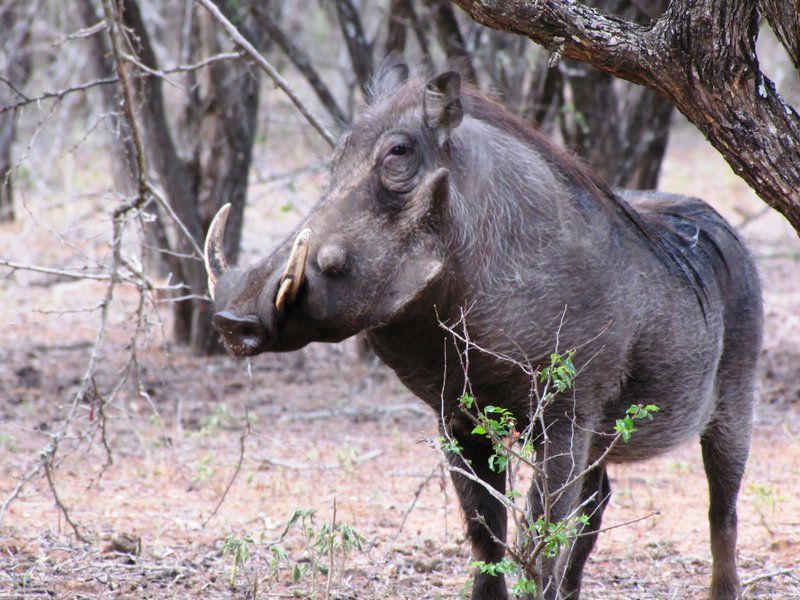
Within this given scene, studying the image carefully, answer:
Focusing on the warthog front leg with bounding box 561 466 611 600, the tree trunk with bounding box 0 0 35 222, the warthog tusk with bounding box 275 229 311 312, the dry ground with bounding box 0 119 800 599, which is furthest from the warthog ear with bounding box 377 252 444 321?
the tree trunk with bounding box 0 0 35 222

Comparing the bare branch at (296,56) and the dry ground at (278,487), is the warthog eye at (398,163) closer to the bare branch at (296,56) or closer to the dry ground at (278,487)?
the dry ground at (278,487)

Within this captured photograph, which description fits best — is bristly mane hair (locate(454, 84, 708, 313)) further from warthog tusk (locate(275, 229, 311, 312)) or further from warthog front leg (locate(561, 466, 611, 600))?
warthog tusk (locate(275, 229, 311, 312))

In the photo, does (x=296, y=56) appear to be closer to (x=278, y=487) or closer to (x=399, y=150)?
(x=278, y=487)

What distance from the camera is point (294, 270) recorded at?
2.71 meters

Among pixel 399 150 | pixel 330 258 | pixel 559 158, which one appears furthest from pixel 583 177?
pixel 330 258

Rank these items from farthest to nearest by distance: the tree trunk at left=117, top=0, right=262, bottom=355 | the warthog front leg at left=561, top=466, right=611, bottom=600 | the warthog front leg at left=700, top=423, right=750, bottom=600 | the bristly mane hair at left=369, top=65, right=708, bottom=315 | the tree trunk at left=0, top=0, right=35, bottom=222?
the tree trunk at left=0, top=0, right=35, bottom=222 → the tree trunk at left=117, top=0, right=262, bottom=355 → the warthog front leg at left=700, top=423, right=750, bottom=600 → the warthog front leg at left=561, top=466, right=611, bottom=600 → the bristly mane hair at left=369, top=65, right=708, bottom=315

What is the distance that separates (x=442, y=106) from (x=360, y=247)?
0.50m

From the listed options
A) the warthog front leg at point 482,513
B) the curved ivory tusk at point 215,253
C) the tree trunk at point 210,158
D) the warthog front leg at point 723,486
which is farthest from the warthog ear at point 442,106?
the tree trunk at point 210,158

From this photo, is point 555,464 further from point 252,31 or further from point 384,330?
point 252,31

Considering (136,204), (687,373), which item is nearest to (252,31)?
(136,204)

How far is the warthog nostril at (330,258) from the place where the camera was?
2799 mm

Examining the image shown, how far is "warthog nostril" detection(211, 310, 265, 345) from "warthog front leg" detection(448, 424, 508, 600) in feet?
3.33

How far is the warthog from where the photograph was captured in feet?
9.40

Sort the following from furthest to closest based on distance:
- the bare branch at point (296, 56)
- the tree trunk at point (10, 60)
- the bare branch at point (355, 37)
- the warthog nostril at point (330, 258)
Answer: the tree trunk at point (10, 60)
the bare branch at point (355, 37)
the bare branch at point (296, 56)
the warthog nostril at point (330, 258)
